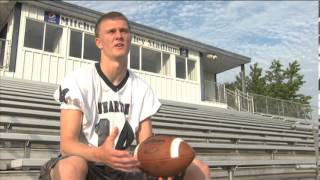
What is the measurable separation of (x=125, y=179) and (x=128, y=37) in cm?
75

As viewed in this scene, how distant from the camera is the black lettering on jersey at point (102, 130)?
209 centimetres

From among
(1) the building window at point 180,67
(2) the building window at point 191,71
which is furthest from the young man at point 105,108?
(2) the building window at point 191,71

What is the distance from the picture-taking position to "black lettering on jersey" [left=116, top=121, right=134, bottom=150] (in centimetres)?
214

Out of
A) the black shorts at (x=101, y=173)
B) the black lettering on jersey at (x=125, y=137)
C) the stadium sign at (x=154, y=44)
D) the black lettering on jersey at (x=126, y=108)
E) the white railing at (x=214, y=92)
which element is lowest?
the black shorts at (x=101, y=173)

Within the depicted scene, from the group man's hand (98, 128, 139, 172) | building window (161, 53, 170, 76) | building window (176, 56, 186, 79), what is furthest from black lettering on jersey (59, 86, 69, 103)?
building window (176, 56, 186, 79)

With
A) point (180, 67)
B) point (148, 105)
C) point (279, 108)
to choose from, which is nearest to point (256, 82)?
point (279, 108)

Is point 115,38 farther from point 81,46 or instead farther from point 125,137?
point 81,46

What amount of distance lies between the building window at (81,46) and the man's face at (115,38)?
813 centimetres

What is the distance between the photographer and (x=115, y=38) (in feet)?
6.82

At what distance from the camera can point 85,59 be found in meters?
10.2

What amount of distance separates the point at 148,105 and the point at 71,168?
75cm

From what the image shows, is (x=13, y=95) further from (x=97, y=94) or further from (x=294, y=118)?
(x=294, y=118)

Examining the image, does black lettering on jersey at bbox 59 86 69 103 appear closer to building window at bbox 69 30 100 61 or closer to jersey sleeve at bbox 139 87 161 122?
jersey sleeve at bbox 139 87 161 122

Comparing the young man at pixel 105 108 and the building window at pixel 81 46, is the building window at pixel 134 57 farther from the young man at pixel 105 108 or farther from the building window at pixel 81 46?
the young man at pixel 105 108
